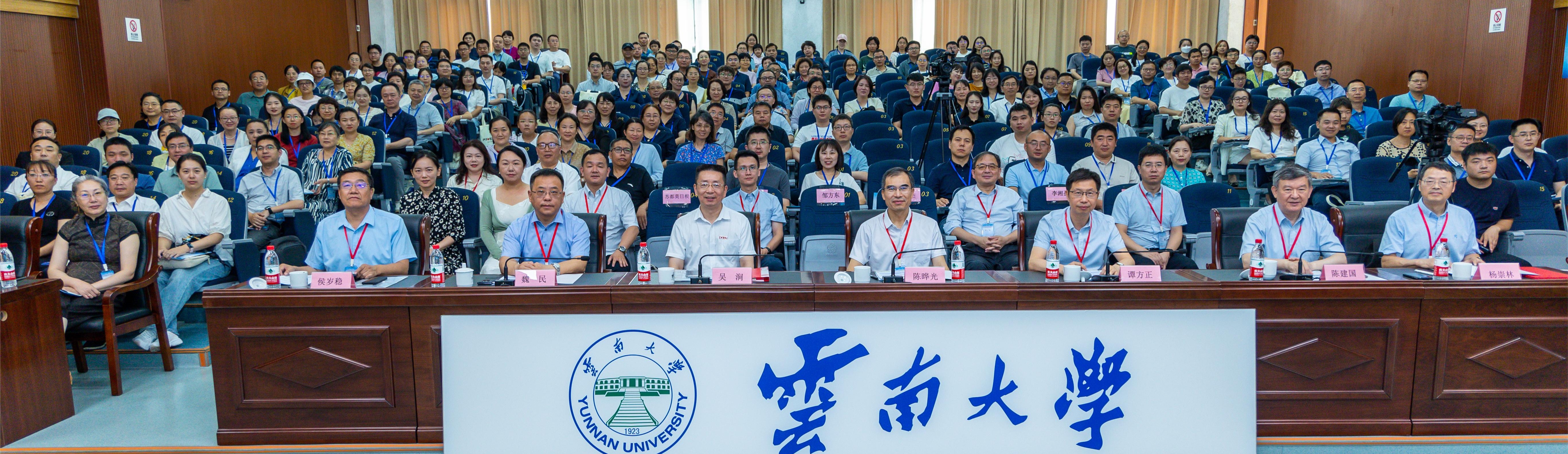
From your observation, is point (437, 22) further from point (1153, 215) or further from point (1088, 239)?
point (1088, 239)

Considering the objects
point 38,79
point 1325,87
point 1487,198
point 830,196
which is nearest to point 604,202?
point 830,196

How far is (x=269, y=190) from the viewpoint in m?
4.74

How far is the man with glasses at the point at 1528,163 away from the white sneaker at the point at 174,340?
6529mm

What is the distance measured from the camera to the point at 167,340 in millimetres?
3420

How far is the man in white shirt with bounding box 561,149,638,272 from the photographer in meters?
4.12

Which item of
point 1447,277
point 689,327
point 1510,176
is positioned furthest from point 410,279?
point 1510,176

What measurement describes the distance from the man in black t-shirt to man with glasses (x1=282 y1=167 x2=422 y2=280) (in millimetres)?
4366

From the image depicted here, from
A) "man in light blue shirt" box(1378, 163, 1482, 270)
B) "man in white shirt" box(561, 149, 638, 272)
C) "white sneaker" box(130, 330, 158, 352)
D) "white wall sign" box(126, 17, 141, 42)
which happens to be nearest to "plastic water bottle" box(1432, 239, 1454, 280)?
"man in light blue shirt" box(1378, 163, 1482, 270)

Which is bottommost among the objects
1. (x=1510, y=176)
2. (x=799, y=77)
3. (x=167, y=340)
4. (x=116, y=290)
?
(x=167, y=340)

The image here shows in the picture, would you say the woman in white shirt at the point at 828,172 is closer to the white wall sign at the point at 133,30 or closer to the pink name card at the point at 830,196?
the pink name card at the point at 830,196

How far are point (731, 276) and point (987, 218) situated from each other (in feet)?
6.15

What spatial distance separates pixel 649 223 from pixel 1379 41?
8.68 metres

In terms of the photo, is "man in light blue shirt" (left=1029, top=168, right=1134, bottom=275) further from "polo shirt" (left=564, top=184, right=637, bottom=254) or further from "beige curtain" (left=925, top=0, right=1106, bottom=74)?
"beige curtain" (left=925, top=0, right=1106, bottom=74)

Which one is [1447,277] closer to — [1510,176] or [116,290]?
[1510,176]
